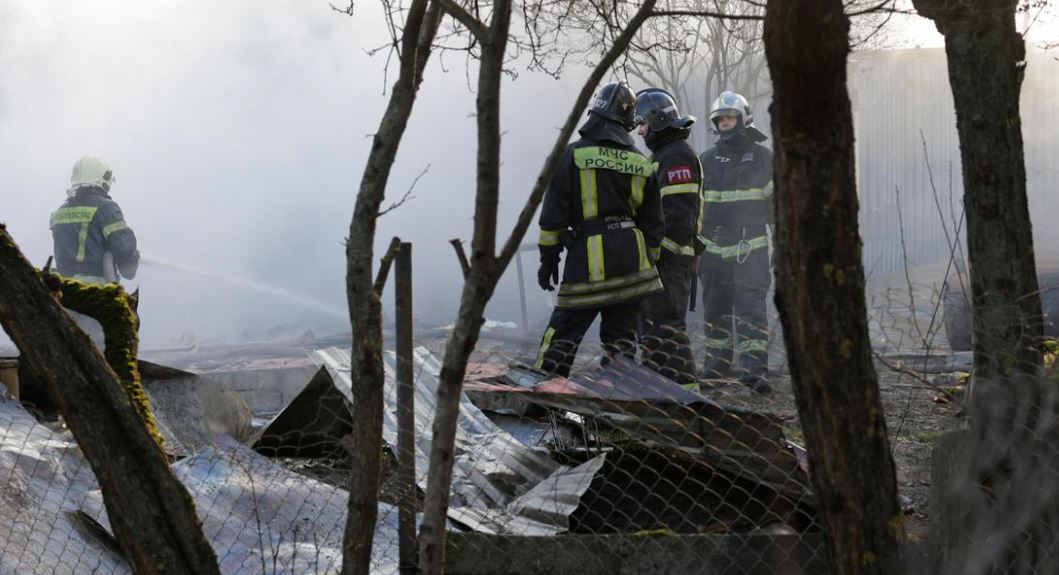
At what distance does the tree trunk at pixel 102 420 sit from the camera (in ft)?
8.00

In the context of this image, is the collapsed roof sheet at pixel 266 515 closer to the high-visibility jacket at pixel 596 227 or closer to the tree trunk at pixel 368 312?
the tree trunk at pixel 368 312

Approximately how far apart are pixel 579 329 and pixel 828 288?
4.08m

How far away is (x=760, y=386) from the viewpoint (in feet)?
24.1

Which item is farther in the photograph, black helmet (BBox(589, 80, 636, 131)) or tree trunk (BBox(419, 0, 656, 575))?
black helmet (BBox(589, 80, 636, 131))

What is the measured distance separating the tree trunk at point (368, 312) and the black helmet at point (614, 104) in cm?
378

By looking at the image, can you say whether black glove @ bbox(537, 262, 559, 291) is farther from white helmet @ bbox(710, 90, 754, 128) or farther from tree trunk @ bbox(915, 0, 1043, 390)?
tree trunk @ bbox(915, 0, 1043, 390)

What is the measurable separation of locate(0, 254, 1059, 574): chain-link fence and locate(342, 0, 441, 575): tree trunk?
75 cm

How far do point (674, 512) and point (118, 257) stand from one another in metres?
5.67

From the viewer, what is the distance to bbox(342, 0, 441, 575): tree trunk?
246 centimetres

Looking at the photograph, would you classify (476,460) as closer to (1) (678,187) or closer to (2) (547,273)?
(2) (547,273)

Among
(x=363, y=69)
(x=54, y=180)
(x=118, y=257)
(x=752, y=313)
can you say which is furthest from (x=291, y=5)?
(x=752, y=313)

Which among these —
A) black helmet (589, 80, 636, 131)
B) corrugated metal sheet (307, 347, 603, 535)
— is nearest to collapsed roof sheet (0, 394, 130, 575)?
corrugated metal sheet (307, 347, 603, 535)

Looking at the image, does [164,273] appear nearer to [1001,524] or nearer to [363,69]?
[363,69]

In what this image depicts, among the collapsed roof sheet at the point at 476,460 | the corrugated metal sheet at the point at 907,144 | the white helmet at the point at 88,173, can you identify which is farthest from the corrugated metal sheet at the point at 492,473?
the corrugated metal sheet at the point at 907,144
